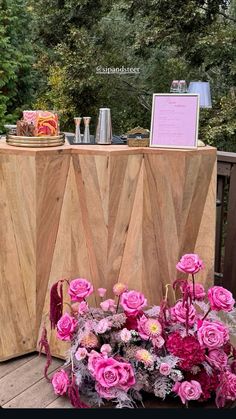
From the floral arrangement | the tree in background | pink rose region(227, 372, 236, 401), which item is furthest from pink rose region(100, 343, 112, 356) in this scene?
the tree in background

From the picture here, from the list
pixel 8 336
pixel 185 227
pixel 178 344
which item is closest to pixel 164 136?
pixel 185 227

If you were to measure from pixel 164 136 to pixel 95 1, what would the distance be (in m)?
7.08

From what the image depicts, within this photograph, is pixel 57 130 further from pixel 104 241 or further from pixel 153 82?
pixel 153 82

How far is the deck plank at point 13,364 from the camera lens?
6.38 ft

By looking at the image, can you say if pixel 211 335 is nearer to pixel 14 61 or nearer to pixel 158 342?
pixel 158 342

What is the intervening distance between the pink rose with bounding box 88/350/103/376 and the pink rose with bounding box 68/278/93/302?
8.4 inches

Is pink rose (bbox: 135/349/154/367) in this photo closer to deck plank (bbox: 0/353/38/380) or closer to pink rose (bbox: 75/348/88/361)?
pink rose (bbox: 75/348/88/361)

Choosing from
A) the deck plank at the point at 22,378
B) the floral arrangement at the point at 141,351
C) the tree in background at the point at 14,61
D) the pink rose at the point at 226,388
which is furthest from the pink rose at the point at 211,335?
the tree in background at the point at 14,61

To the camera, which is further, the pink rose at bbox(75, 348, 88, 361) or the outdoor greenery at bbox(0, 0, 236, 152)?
the outdoor greenery at bbox(0, 0, 236, 152)

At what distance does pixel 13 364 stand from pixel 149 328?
2.26ft

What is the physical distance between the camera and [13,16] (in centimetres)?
557

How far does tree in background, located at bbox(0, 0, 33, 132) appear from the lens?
17.5 feet

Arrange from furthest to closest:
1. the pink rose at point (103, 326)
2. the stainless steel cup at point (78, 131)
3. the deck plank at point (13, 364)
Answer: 1. the stainless steel cup at point (78, 131)
2. the deck plank at point (13, 364)
3. the pink rose at point (103, 326)

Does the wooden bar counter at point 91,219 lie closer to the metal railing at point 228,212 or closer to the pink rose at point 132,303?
the pink rose at point 132,303
